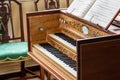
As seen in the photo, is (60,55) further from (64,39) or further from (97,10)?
(97,10)

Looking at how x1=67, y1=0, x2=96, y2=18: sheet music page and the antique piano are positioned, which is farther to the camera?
x1=67, y1=0, x2=96, y2=18: sheet music page

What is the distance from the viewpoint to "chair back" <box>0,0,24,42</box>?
3.55 metres

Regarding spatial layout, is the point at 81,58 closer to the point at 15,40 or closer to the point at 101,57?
the point at 101,57

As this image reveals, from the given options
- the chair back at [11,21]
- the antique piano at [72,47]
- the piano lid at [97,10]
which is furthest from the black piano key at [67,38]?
the chair back at [11,21]

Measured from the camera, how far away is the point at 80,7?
8.25 feet

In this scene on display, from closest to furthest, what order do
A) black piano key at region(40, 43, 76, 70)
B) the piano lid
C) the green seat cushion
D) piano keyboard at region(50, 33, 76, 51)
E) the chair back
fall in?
the piano lid
black piano key at region(40, 43, 76, 70)
piano keyboard at region(50, 33, 76, 51)
the green seat cushion
the chair back

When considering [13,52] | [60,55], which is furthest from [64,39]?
[13,52]

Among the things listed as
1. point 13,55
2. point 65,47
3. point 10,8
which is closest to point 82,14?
point 65,47

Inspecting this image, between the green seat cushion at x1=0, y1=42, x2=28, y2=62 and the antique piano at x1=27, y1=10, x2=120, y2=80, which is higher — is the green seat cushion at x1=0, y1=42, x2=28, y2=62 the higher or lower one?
the lower one

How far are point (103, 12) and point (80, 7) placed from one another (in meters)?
A: 0.36

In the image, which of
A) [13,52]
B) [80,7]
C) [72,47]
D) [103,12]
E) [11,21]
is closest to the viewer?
[103,12]

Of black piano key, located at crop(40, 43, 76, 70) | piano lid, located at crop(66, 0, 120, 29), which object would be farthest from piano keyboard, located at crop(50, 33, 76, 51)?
piano lid, located at crop(66, 0, 120, 29)

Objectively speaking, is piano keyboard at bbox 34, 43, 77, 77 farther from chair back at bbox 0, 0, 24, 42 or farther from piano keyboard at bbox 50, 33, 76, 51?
chair back at bbox 0, 0, 24, 42

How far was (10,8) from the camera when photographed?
360 cm
